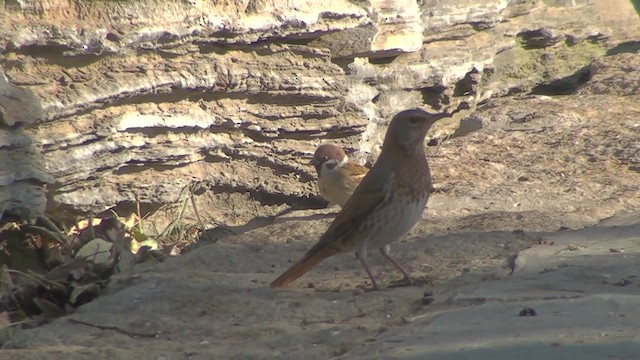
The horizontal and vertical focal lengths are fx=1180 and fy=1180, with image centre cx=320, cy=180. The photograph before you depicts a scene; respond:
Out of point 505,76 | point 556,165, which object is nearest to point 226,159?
point 556,165

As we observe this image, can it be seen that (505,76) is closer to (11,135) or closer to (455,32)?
(455,32)

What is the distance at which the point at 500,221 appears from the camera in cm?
661

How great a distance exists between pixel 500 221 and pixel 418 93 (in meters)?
2.57

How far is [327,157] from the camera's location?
24.6ft

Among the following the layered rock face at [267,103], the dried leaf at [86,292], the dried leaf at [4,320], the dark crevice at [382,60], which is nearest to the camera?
the dried leaf at [4,320]

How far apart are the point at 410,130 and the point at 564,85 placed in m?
4.79

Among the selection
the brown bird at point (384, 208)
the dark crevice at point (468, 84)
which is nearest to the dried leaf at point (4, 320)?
the brown bird at point (384, 208)

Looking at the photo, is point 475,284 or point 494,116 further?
point 494,116

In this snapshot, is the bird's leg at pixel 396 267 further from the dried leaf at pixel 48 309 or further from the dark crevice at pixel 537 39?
the dark crevice at pixel 537 39

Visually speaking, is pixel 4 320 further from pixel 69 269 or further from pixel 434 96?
pixel 434 96

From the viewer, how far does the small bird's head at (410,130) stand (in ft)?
19.9

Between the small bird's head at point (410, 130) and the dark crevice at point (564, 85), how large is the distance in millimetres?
4465

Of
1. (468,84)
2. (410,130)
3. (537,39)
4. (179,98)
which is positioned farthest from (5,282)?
(537,39)

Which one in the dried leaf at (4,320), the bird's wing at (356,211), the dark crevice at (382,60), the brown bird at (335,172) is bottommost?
the brown bird at (335,172)
